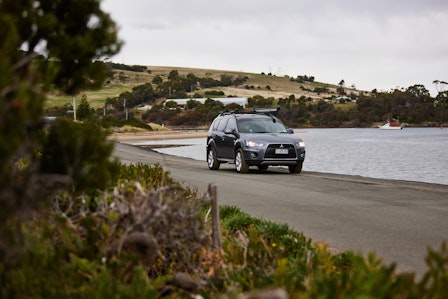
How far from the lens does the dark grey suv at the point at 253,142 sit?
22727mm

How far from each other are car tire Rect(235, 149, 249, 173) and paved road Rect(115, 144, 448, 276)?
2.65ft

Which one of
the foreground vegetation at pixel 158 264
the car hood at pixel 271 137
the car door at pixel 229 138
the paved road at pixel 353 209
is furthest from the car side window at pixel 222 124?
the foreground vegetation at pixel 158 264

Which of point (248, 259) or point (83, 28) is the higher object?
point (83, 28)

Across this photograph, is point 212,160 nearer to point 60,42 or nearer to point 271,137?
point 271,137

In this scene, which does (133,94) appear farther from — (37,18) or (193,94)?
(37,18)

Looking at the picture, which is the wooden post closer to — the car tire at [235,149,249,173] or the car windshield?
the car tire at [235,149,249,173]

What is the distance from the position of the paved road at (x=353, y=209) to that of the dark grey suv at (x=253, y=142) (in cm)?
75

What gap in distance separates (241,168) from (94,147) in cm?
1837

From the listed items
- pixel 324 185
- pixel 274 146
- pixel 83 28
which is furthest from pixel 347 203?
pixel 83 28

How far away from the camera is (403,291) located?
14.3 ft

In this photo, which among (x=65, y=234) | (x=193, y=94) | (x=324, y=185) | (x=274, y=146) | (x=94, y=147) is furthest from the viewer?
(x=193, y=94)

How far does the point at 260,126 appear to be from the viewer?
24047mm

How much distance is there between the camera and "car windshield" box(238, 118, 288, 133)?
23.8 m

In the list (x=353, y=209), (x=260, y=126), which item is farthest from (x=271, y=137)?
(x=353, y=209)
